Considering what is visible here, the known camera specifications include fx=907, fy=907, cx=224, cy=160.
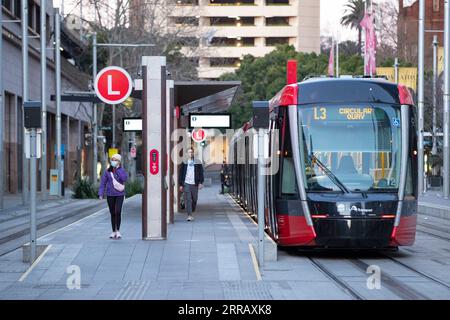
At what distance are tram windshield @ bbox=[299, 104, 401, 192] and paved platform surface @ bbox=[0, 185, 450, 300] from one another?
1.44 meters

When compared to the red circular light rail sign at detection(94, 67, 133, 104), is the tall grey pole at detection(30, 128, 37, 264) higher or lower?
lower

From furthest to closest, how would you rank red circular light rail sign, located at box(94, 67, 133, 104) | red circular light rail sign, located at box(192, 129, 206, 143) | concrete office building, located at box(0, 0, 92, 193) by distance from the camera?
concrete office building, located at box(0, 0, 92, 193), red circular light rail sign, located at box(192, 129, 206, 143), red circular light rail sign, located at box(94, 67, 133, 104)

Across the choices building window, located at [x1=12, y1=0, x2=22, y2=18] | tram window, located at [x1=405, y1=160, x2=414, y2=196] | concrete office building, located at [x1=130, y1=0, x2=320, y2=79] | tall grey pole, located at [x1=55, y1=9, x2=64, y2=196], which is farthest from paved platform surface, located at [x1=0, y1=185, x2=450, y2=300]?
concrete office building, located at [x1=130, y1=0, x2=320, y2=79]

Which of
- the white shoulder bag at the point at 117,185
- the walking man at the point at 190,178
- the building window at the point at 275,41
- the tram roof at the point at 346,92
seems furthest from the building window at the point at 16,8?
the building window at the point at 275,41

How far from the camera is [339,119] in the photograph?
54.3 feet

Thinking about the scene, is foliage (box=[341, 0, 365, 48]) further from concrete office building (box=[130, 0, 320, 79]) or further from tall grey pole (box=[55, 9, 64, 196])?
tall grey pole (box=[55, 9, 64, 196])

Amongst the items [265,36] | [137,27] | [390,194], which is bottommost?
[390,194]

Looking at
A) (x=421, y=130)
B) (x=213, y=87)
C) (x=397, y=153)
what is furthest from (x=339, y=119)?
(x=421, y=130)

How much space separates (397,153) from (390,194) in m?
0.77

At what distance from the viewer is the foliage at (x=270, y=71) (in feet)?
242

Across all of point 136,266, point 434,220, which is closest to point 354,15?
point 434,220

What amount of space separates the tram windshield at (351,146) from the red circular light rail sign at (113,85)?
5.32 meters

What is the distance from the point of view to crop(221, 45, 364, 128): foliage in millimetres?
73750

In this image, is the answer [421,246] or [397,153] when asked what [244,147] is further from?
[397,153]
